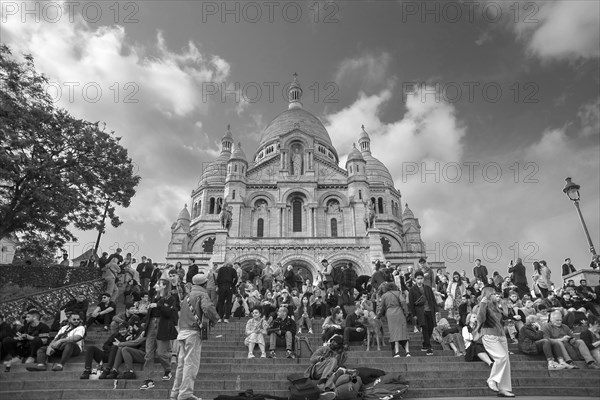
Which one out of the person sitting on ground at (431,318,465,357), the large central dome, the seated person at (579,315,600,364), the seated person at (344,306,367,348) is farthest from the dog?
the large central dome

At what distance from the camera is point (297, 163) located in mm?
39500

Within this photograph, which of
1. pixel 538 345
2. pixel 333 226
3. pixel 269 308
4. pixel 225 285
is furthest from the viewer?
pixel 333 226

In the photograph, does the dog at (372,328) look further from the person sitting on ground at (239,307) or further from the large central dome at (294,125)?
the large central dome at (294,125)

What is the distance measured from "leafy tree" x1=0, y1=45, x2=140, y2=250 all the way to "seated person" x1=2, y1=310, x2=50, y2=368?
733 cm

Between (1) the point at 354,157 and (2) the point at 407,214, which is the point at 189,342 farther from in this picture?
(2) the point at 407,214

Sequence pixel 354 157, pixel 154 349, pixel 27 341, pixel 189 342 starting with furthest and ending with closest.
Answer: pixel 354 157 → pixel 27 341 → pixel 154 349 → pixel 189 342

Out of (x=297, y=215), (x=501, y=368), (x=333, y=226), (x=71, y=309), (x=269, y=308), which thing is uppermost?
(x=297, y=215)

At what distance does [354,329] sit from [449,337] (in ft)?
7.52

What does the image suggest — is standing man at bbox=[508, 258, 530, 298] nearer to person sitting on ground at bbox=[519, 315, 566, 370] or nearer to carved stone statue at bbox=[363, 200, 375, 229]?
person sitting on ground at bbox=[519, 315, 566, 370]

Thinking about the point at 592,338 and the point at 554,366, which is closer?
the point at 554,366

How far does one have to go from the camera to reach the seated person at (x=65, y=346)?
848 centimetres

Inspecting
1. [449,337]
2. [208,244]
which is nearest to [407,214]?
[208,244]

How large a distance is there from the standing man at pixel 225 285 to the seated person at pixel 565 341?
825 centimetres

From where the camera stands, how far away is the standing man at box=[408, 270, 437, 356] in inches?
370
